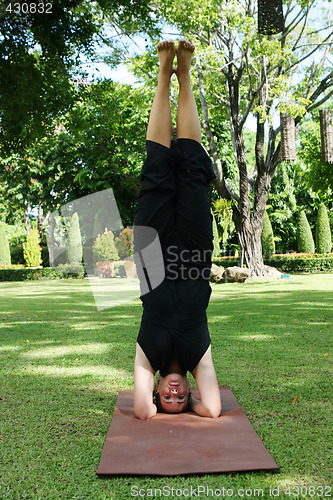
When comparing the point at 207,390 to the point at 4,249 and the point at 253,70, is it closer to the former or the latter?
the point at 253,70

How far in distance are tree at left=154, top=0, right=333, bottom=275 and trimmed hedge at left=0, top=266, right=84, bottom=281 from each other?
33.2 feet

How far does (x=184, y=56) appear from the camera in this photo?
12.1 ft

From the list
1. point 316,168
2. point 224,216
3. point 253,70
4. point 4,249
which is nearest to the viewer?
point 253,70

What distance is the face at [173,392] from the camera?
345 centimetres

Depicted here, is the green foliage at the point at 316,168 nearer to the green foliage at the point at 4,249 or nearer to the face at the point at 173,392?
the green foliage at the point at 4,249

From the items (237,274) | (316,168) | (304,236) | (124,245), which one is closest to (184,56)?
(237,274)

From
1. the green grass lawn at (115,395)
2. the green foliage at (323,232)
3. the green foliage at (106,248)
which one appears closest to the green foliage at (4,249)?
the green foliage at (106,248)

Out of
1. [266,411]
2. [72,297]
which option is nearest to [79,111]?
[72,297]

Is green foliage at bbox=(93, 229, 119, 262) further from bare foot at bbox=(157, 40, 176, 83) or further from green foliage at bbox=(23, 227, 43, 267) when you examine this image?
bare foot at bbox=(157, 40, 176, 83)

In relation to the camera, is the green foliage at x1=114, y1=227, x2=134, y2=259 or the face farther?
the green foliage at x1=114, y1=227, x2=134, y2=259

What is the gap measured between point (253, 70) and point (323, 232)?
10.2 m

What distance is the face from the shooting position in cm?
345

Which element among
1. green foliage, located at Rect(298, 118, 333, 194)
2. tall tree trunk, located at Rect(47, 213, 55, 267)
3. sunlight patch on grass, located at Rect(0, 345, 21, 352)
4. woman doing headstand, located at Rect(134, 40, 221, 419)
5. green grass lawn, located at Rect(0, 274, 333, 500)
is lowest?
green grass lawn, located at Rect(0, 274, 333, 500)

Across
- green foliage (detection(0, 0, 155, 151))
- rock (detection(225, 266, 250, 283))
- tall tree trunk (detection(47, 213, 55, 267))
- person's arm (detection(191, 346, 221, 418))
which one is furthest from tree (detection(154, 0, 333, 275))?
tall tree trunk (detection(47, 213, 55, 267))
